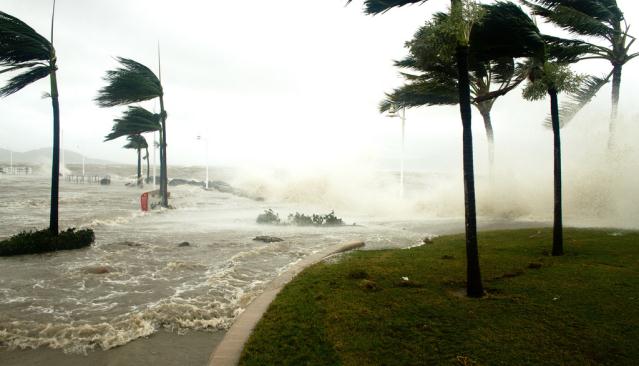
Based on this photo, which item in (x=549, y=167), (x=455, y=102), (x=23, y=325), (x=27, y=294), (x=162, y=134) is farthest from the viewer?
(x=549, y=167)

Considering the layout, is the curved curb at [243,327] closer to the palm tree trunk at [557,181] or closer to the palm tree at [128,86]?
the palm tree trunk at [557,181]

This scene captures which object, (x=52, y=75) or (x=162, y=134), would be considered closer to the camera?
(x=52, y=75)

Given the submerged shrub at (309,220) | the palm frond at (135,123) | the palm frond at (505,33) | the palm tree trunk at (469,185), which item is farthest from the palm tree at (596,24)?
the palm frond at (135,123)

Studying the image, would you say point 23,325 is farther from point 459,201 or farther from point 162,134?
Answer: point 459,201

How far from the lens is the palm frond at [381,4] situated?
595 centimetres

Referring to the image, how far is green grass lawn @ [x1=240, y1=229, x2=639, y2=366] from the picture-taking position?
3.95m

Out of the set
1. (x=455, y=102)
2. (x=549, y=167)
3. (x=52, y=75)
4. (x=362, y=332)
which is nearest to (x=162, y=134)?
(x=52, y=75)

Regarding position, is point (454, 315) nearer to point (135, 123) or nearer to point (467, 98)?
point (467, 98)

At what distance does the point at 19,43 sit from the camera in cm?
949

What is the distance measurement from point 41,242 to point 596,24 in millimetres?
16993

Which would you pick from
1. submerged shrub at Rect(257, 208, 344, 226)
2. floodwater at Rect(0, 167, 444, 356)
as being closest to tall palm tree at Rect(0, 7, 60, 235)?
floodwater at Rect(0, 167, 444, 356)

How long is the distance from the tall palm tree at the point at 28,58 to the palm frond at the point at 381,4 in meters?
8.28

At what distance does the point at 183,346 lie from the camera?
4867mm

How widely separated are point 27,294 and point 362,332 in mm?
5953
